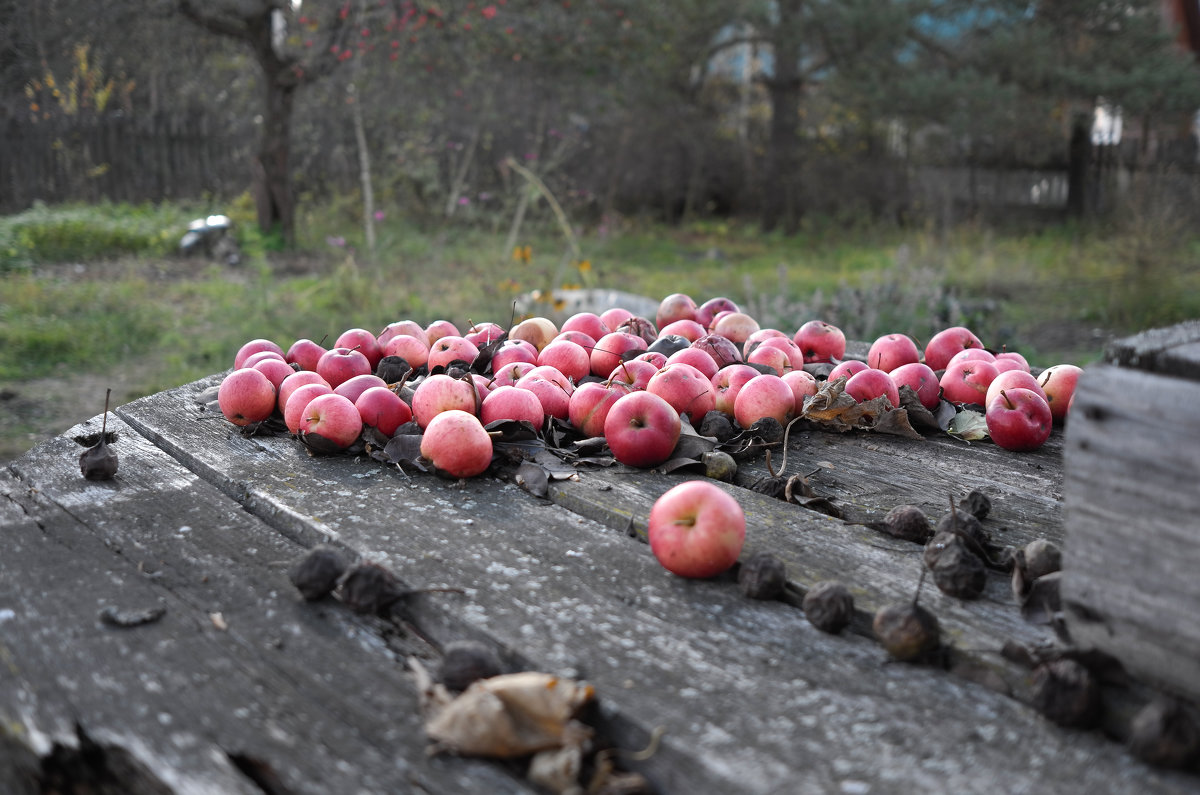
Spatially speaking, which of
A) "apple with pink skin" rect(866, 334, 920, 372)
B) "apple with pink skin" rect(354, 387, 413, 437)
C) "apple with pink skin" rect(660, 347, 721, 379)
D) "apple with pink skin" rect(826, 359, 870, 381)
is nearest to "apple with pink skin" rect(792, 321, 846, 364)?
"apple with pink skin" rect(866, 334, 920, 372)

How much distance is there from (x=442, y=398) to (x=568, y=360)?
0.40 metres

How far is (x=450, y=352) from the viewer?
6.77ft

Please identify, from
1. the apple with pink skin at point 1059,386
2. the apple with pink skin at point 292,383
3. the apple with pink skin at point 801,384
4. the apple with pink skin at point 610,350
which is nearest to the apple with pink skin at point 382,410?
the apple with pink skin at point 292,383

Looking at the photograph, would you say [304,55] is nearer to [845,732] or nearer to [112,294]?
[112,294]

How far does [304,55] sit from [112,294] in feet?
11.9

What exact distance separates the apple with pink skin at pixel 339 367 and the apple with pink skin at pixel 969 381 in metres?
1.30

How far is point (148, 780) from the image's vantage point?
0.82 metres

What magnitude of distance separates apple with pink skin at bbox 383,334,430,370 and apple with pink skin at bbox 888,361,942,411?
1.08 metres

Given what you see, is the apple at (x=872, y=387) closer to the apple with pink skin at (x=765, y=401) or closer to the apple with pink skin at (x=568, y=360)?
the apple with pink skin at (x=765, y=401)

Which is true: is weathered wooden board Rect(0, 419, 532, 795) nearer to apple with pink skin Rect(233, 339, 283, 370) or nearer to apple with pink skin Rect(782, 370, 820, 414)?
apple with pink skin Rect(233, 339, 283, 370)

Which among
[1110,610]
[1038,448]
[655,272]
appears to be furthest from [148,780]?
[655,272]

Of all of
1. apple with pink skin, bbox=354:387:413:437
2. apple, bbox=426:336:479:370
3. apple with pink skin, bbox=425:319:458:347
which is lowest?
apple with pink skin, bbox=354:387:413:437

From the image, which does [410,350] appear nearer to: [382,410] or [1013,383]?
[382,410]

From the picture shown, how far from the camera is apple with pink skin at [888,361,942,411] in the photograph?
194cm
